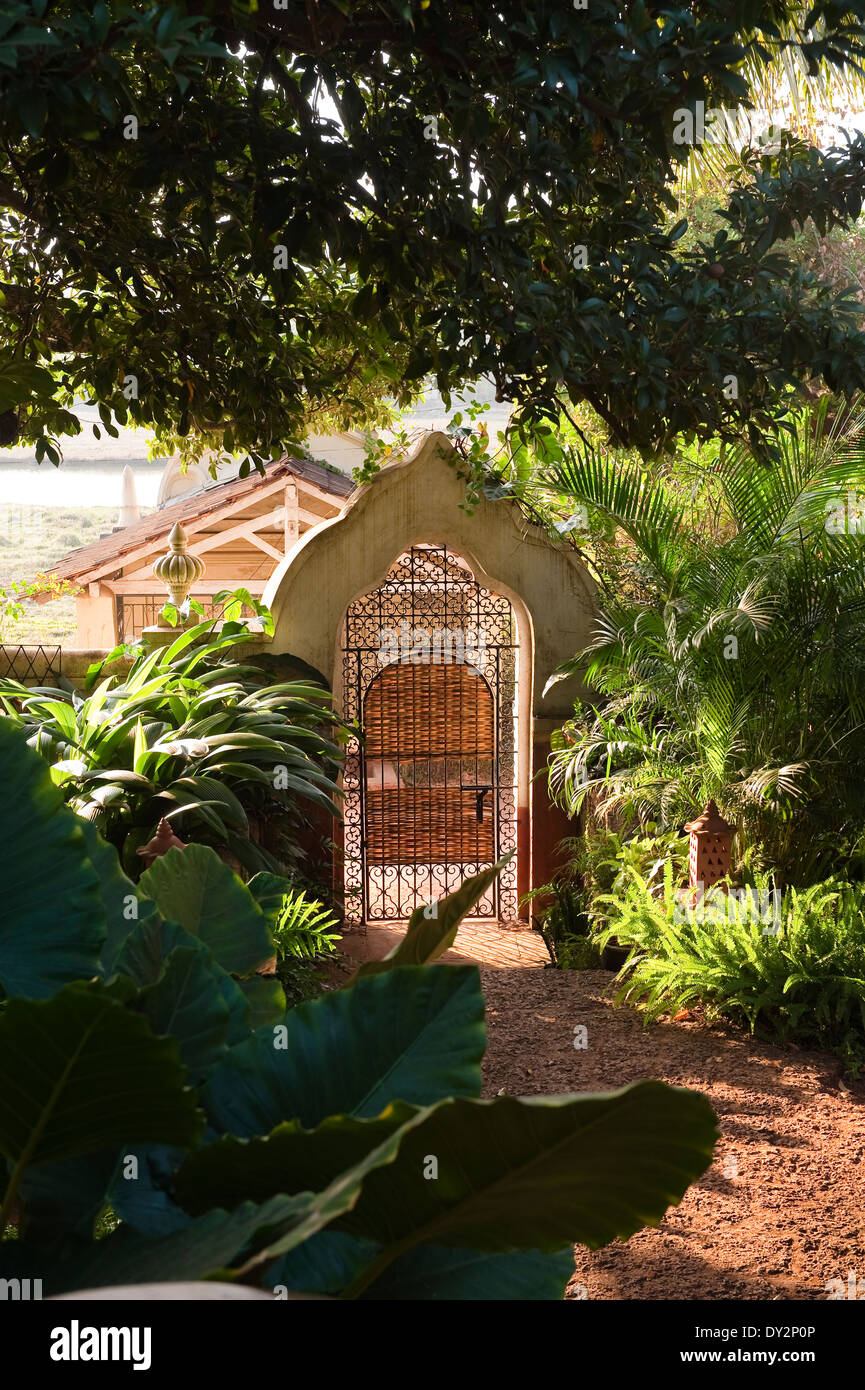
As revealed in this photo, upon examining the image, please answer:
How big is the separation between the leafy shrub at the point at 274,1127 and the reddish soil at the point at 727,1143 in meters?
2.76

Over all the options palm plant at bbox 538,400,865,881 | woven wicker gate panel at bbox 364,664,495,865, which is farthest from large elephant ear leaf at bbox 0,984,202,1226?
woven wicker gate panel at bbox 364,664,495,865

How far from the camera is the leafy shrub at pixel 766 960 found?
16.3 ft

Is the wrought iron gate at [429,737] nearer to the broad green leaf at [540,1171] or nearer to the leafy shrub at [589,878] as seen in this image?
the leafy shrub at [589,878]

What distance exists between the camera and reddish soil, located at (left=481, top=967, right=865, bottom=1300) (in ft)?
10.6

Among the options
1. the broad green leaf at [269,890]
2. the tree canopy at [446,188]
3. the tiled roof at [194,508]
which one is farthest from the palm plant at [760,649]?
the tiled roof at [194,508]

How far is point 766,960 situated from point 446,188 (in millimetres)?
3570

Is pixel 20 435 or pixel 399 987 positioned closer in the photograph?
pixel 399 987

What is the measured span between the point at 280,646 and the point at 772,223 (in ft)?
13.8

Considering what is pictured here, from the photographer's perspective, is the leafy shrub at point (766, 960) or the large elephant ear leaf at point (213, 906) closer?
the large elephant ear leaf at point (213, 906)

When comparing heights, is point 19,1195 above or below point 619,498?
below

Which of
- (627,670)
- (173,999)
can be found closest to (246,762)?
(627,670)

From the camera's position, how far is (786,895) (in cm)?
568
